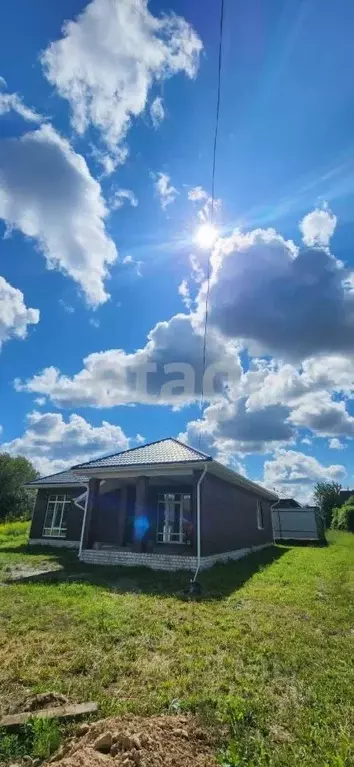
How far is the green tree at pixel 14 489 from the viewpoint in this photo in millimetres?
46094

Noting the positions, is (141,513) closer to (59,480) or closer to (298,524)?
(59,480)

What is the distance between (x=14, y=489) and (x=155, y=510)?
4009cm

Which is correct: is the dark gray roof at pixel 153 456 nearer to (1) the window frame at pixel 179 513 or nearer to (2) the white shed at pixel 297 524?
(1) the window frame at pixel 179 513

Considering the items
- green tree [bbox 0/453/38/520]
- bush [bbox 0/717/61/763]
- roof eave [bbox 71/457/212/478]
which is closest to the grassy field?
bush [bbox 0/717/61/763]

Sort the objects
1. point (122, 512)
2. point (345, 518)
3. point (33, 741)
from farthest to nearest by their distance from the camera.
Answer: point (345, 518) < point (122, 512) < point (33, 741)

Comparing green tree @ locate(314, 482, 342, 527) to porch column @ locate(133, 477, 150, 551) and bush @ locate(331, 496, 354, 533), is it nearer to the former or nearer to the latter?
bush @ locate(331, 496, 354, 533)

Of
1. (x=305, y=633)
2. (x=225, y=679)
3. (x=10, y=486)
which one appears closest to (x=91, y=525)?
(x=305, y=633)

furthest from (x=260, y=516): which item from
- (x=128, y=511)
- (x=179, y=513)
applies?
(x=128, y=511)

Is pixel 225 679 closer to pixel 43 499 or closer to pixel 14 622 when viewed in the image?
pixel 14 622

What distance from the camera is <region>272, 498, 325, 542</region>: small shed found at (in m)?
24.3

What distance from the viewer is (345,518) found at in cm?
3070

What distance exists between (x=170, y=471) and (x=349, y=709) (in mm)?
8784

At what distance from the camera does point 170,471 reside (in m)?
12.1

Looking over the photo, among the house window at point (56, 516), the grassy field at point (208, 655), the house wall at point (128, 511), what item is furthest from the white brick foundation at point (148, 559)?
the house window at point (56, 516)
